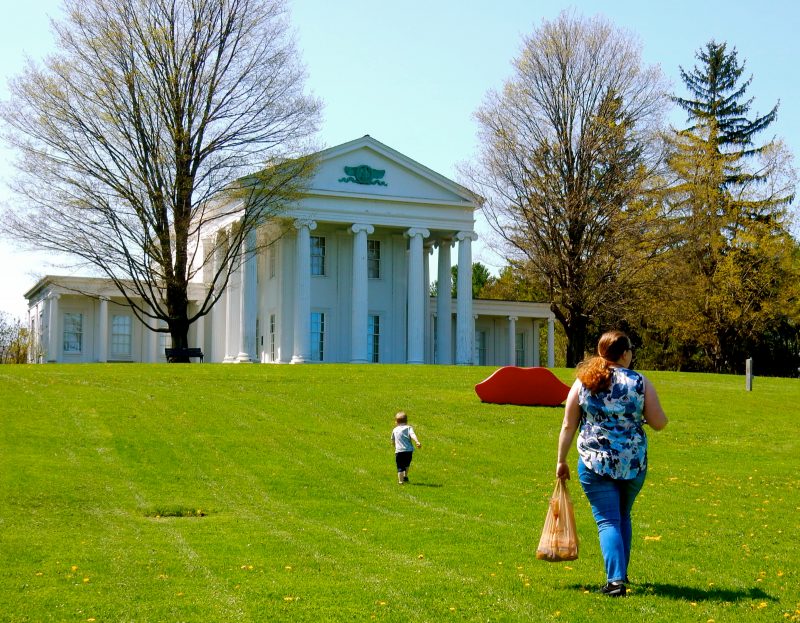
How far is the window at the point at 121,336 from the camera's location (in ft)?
168

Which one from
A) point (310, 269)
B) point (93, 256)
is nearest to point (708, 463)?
point (93, 256)

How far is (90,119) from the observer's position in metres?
37.4

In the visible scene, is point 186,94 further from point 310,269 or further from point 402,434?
point 402,434

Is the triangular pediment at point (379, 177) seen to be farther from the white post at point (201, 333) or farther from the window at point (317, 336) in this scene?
the white post at point (201, 333)

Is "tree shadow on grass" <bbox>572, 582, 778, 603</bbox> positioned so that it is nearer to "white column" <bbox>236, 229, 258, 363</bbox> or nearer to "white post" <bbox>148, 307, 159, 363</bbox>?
"white column" <bbox>236, 229, 258, 363</bbox>

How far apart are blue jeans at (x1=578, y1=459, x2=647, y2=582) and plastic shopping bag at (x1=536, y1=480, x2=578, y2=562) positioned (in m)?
0.31

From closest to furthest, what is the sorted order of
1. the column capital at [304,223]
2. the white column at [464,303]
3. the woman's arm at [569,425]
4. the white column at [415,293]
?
the woman's arm at [569,425]
the column capital at [304,223]
the white column at [415,293]
the white column at [464,303]

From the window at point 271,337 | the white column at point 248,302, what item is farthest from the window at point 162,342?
the white column at point 248,302

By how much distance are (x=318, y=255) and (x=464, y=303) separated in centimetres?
688

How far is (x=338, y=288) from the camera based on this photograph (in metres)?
47.9

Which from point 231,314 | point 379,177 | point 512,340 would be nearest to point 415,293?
point 379,177

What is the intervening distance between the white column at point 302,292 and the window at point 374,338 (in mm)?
3862

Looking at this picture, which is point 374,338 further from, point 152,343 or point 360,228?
point 152,343

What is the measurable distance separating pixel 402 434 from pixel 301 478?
1665 millimetres
